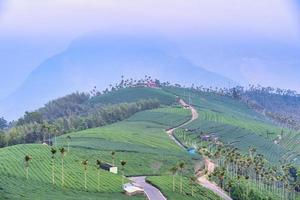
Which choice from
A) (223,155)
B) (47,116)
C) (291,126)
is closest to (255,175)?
(223,155)

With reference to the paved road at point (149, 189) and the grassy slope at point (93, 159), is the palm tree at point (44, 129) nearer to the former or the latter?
the grassy slope at point (93, 159)

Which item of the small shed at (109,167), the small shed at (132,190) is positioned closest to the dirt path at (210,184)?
the small shed at (109,167)

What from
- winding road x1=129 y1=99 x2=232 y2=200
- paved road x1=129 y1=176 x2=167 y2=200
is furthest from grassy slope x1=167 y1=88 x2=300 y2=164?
paved road x1=129 y1=176 x2=167 y2=200

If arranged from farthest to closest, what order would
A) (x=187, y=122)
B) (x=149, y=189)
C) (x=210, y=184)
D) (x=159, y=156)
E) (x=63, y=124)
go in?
1. (x=187, y=122)
2. (x=63, y=124)
3. (x=159, y=156)
4. (x=210, y=184)
5. (x=149, y=189)

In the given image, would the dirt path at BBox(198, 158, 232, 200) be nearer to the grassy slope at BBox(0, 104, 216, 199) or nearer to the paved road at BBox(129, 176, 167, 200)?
the grassy slope at BBox(0, 104, 216, 199)

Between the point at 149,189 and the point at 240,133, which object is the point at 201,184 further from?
the point at 240,133

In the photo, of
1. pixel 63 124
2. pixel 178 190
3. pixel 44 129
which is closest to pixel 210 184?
pixel 178 190

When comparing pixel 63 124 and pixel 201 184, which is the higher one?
pixel 63 124

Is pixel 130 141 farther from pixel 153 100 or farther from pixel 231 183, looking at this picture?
pixel 153 100
